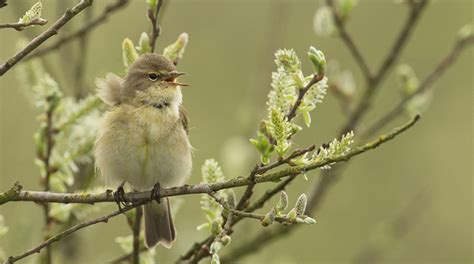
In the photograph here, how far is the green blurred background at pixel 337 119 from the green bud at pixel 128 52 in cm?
425

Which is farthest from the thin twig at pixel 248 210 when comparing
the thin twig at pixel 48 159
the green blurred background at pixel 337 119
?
the green blurred background at pixel 337 119

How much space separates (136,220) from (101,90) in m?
0.81

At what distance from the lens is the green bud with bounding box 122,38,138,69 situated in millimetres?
3535

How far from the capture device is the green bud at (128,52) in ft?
11.6

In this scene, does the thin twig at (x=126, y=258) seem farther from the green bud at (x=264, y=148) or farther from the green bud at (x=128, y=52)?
the green bud at (x=264, y=148)

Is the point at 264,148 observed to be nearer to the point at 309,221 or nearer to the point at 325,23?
the point at 309,221

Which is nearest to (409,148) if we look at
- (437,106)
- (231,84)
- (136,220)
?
(437,106)

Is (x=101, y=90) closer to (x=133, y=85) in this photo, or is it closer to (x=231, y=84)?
(x=133, y=85)

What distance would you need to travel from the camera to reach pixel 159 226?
4.33m

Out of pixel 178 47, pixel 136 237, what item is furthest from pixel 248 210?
pixel 178 47

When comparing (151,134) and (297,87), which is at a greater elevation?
(151,134)

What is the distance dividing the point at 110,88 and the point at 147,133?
1.18 feet

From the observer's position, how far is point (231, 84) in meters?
10.1

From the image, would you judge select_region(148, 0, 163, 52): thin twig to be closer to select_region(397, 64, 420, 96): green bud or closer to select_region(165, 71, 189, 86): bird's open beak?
select_region(165, 71, 189, 86): bird's open beak
